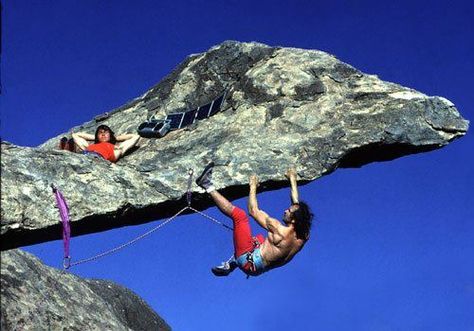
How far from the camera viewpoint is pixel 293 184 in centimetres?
1505

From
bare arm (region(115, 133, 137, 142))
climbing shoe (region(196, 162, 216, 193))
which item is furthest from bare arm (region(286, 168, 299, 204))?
bare arm (region(115, 133, 137, 142))

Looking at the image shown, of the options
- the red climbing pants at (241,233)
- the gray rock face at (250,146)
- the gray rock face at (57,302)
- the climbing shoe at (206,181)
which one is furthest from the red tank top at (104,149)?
the gray rock face at (57,302)

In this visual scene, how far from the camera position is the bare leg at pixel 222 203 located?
1495cm

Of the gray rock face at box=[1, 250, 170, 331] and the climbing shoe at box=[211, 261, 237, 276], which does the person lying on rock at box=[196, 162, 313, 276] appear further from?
the gray rock face at box=[1, 250, 170, 331]

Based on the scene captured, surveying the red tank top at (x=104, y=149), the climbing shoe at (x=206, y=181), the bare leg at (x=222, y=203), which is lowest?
the bare leg at (x=222, y=203)

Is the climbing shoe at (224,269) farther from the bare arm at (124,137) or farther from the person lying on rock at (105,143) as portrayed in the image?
the bare arm at (124,137)

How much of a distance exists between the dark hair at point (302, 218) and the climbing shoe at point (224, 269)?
1.64 m

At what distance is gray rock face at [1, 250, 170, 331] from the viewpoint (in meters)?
17.6

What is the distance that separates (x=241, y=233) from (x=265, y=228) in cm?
52

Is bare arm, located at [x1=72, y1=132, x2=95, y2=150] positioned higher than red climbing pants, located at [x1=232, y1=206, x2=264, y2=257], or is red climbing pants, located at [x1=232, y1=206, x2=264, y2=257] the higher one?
bare arm, located at [x1=72, y1=132, x2=95, y2=150]

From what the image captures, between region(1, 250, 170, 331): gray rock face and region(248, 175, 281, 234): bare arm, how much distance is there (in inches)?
248

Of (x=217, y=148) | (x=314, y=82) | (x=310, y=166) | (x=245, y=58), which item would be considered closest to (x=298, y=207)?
(x=310, y=166)

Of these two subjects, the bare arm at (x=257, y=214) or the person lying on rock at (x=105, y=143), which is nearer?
the bare arm at (x=257, y=214)

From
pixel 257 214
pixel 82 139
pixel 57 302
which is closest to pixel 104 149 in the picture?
pixel 82 139
